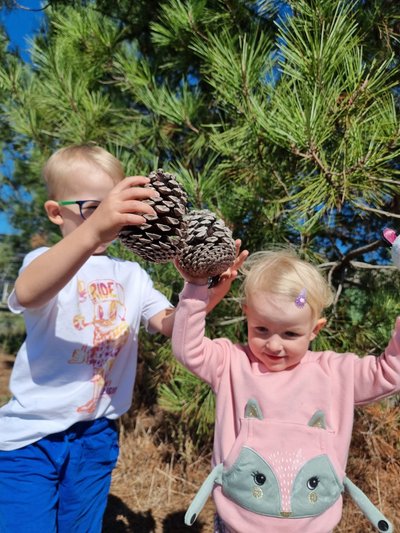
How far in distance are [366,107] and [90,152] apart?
61 cm

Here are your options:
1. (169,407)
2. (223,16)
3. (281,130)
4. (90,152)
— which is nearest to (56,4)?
(223,16)

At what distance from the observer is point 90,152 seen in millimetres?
1117

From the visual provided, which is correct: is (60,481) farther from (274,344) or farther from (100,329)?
(274,344)

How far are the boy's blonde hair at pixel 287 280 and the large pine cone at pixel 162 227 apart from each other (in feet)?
0.82

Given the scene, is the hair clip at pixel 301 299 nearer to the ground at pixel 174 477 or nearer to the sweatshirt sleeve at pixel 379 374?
the sweatshirt sleeve at pixel 379 374

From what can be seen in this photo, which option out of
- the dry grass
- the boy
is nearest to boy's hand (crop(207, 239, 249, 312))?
the boy

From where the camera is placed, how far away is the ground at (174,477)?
151cm

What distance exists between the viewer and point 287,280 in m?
0.94

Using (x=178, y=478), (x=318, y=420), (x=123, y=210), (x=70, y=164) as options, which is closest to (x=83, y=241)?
(x=123, y=210)

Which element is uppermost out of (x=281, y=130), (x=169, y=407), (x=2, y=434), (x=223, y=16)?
(x=223, y=16)

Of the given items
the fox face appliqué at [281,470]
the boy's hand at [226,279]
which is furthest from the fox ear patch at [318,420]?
the boy's hand at [226,279]

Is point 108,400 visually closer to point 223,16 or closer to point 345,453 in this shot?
point 345,453

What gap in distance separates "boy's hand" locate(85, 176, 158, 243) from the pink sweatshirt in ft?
0.69

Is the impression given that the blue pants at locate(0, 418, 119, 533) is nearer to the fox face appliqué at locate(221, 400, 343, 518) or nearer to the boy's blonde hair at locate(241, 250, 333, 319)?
the fox face appliqué at locate(221, 400, 343, 518)
